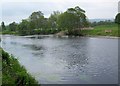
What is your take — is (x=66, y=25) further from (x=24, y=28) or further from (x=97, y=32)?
(x=24, y=28)

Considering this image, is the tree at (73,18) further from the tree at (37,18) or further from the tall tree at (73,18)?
the tree at (37,18)

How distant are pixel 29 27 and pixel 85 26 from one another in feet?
141

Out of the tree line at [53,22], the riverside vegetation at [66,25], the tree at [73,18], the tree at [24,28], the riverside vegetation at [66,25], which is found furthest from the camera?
the tree at [24,28]

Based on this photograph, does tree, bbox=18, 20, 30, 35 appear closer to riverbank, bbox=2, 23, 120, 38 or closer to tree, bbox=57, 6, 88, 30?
riverbank, bbox=2, 23, 120, 38

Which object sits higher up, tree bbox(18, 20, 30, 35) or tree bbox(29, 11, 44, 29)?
tree bbox(29, 11, 44, 29)

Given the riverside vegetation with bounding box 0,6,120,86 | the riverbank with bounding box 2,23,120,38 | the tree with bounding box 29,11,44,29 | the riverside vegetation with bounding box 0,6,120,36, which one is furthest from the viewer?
the tree with bounding box 29,11,44,29

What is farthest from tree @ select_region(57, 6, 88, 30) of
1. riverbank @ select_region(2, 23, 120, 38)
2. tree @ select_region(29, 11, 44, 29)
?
tree @ select_region(29, 11, 44, 29)

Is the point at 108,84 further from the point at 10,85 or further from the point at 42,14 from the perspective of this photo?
the point at 42,14

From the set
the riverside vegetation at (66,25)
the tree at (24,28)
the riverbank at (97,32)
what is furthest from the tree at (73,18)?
the tree at (24,28)

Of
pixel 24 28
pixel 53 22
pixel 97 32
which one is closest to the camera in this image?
pixel 97 32

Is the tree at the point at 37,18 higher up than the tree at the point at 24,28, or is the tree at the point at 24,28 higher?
the tree at the point at 37,18

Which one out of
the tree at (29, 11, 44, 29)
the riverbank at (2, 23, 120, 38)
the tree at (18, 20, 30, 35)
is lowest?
the riverbank at (2, 23, 120, 38)

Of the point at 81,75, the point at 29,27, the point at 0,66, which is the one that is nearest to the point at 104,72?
the point at 81,75

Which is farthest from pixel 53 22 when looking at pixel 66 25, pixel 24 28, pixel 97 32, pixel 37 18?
pixel 97 32
